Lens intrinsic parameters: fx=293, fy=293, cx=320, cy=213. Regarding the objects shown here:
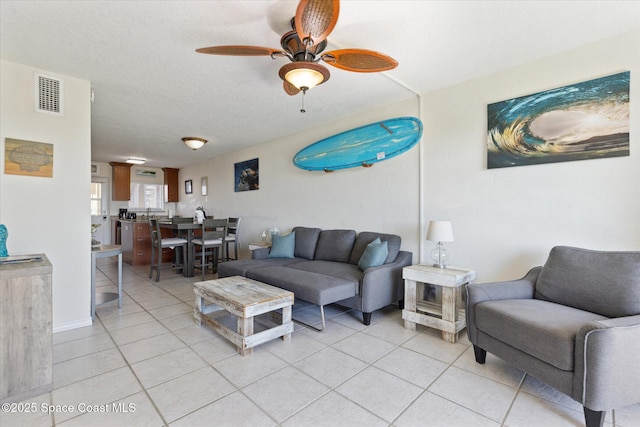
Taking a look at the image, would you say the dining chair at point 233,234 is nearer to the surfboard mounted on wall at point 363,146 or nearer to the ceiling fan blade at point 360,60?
the surfboard mounted on wall at point 363,146

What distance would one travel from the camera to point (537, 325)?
5.81 feet

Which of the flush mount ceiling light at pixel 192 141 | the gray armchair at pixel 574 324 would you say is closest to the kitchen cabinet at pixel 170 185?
the flush mount ceiling light at pixel 192 141

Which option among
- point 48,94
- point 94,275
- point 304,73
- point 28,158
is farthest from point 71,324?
point 304,73

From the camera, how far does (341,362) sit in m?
2.24

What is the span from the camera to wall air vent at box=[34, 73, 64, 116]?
2.72 meters

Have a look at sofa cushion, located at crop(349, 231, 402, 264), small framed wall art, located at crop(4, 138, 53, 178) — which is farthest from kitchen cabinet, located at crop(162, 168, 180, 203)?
sofa cushion, located at crop(349, 231, 402, 264)

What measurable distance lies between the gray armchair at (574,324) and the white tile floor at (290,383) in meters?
0.23

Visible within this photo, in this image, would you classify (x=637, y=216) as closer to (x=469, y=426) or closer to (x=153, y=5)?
(x=469, y=426)

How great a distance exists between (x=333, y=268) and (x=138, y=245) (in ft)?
15.4

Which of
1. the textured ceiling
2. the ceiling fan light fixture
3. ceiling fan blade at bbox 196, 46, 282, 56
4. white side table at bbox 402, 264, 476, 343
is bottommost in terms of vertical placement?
white side table at bbox 402, 264, 476, 343

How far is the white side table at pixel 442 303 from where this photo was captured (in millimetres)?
2590

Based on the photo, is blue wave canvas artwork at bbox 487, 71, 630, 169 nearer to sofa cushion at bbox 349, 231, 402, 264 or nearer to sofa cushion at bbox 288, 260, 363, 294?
sofa cushion at bbox 349, 231, 402, 264

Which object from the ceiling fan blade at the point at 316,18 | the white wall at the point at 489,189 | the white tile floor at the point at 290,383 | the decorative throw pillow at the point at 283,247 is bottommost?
the white tile floor at the point at 290,383

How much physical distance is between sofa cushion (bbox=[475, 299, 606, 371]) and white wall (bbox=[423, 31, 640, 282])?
69 cm
